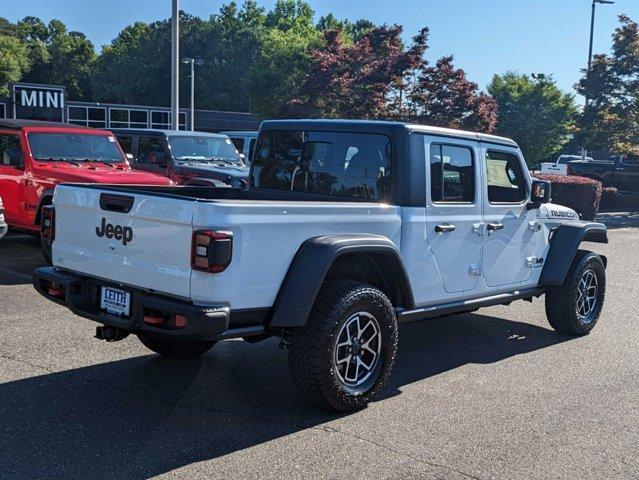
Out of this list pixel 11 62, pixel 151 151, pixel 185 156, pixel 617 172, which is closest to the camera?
pixel 185 156

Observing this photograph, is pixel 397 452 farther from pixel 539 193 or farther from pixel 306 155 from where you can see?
pixel 539 193

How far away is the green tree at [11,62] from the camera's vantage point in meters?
61.0

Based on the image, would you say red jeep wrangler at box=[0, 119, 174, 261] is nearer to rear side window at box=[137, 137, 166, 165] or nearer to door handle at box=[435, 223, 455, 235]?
rear side window at box=[137, 137, 166, 165]

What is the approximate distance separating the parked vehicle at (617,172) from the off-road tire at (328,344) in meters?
23.6

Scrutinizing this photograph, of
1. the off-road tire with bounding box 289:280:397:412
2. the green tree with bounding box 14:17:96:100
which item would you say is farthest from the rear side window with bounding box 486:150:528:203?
the green tree with bounding box 14:17:96:100

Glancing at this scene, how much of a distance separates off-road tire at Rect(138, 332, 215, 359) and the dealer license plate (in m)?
Result: 0.99

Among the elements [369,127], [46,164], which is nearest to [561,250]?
[369,127]

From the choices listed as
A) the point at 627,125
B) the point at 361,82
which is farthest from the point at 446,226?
the point at 627,125

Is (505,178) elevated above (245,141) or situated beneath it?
situated beneath

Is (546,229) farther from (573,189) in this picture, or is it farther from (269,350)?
(573,189)

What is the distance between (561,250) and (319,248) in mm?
3321

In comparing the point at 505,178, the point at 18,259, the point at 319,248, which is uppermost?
the point at 505,178

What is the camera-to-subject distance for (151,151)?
1354 cm

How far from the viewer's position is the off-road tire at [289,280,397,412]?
4.52 m
